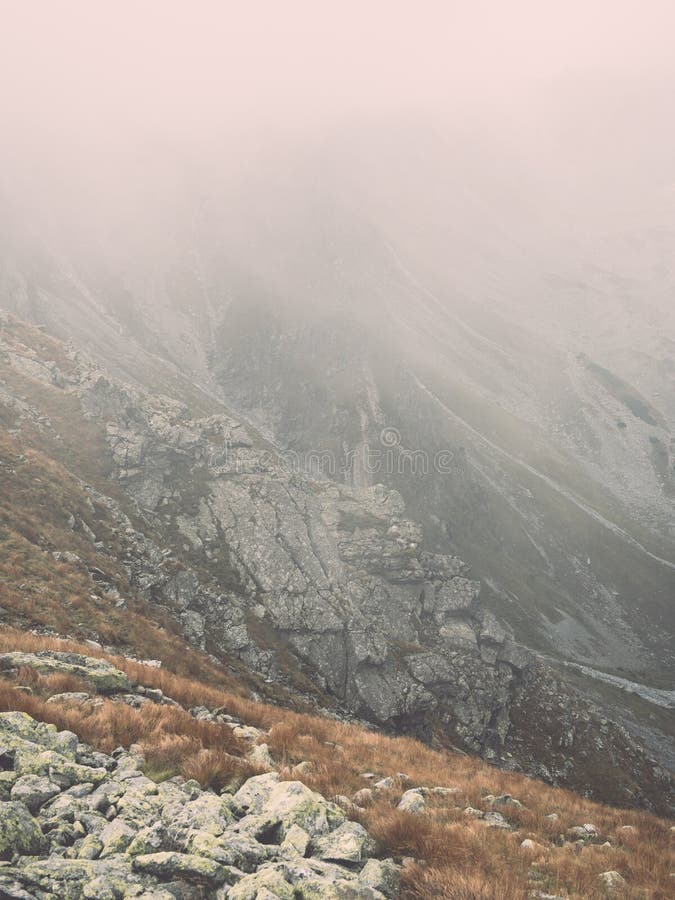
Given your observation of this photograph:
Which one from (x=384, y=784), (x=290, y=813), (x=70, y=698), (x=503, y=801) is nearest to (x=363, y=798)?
(x=384, y=784)

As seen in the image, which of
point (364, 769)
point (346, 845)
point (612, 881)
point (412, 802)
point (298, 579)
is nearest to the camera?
point (346, 845)

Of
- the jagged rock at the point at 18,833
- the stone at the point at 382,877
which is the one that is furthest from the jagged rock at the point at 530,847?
the jagged rock at the point at 18,833

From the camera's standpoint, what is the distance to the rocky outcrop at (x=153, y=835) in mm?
4980

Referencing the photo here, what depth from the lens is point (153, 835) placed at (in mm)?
5812

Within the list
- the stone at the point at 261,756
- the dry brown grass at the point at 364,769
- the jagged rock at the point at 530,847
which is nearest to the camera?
the dry brown grass at the point at 364,769

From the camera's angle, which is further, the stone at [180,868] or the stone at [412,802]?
the stone at [412,802]

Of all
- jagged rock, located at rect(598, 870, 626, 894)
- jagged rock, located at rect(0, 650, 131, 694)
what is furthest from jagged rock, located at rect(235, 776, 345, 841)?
jagged rock, located at rect(0, 650, 131, 694)

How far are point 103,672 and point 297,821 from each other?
26.0ft

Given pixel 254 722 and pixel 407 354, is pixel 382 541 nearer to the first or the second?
pixel 254 722

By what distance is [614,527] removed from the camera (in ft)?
502

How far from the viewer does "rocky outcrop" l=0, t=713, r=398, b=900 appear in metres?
4.98

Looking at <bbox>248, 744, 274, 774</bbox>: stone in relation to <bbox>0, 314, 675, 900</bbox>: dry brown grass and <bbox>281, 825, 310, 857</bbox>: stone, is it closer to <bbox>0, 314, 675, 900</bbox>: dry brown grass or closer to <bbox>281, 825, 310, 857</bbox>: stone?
<bbox>0, 314, 675, 900</bbox>: dry brown grass

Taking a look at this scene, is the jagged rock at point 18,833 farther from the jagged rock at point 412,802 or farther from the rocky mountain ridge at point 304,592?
the rocky mountain ridge at point 304,592

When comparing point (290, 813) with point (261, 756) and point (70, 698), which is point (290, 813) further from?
point (70, 698)
